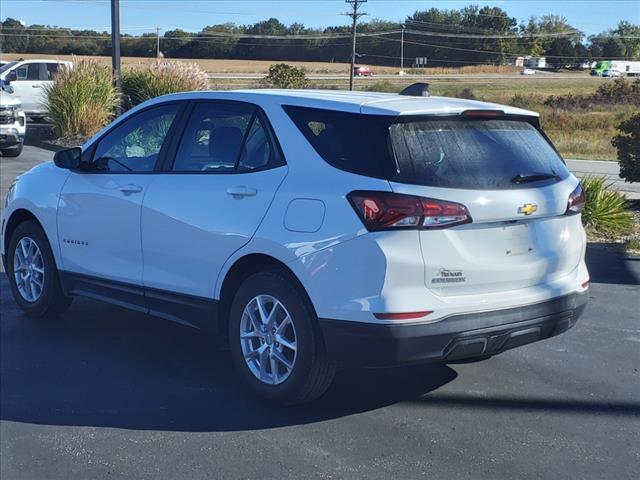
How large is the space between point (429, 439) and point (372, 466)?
0.46 m

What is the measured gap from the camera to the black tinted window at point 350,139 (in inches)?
167

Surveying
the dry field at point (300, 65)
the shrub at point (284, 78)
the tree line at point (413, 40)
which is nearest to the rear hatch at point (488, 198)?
the shrub at point (284, 78)

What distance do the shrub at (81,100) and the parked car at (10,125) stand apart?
89.0 inches

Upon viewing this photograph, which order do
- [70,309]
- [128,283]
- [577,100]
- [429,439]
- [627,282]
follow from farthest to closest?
[577,100], [627,282], [70,309], [128,283], [429,439]

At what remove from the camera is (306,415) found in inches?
182

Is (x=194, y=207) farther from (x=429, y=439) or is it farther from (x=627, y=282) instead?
(x=627, y=282)

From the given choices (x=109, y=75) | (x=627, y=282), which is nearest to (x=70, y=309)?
(x=627, y=282)

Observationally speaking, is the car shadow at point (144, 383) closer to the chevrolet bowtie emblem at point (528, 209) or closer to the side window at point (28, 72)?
the chevrolet bowtie emblem at point (528, 209)

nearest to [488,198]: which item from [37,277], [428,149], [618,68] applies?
[428,149]

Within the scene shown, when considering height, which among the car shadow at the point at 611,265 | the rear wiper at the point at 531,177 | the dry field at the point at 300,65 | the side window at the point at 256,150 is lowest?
the car shadow at the point at 611,265

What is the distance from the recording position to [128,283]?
5547mm

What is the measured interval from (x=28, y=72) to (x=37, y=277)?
20137mm

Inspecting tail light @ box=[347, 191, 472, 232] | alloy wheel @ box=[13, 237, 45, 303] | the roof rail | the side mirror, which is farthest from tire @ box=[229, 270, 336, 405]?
alloy wheel @ box=[13, 237, 45, 303]

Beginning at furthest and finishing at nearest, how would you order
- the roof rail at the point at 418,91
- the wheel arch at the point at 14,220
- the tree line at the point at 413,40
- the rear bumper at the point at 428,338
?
the tree line at the point at 413,40 → the wheel arch at the point at 14,220 → the roof rail at the point at 418,91 → the rear bumper at the point at 428,338
